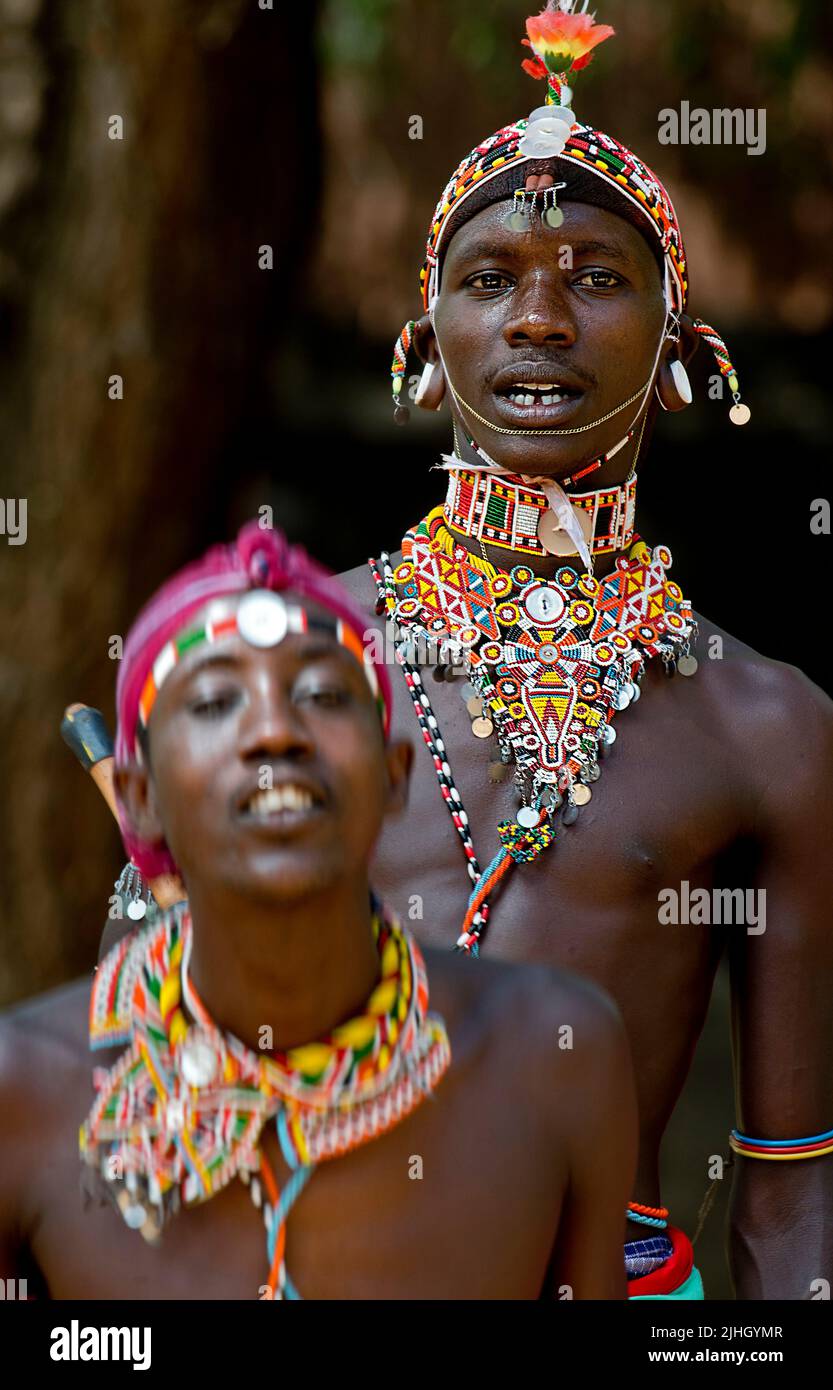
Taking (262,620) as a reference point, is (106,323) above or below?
above

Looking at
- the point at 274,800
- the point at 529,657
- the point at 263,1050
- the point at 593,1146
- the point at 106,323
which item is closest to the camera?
the point at 274,800

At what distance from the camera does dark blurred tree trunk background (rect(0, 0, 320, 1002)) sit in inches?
197

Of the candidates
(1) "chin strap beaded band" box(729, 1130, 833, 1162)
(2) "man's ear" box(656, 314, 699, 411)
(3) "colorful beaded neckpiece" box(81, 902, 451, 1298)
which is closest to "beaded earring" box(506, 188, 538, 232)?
(2) "man's ear" box(656, 314, 699, 411)

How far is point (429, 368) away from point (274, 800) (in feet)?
4.06

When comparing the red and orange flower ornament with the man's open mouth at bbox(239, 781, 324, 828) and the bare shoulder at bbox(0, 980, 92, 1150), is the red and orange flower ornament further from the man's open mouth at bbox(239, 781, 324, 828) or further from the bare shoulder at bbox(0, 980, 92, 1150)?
the bare shoulder at bbox(0, 980, 92, 1150)

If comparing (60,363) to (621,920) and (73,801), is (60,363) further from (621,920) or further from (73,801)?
(621,920)

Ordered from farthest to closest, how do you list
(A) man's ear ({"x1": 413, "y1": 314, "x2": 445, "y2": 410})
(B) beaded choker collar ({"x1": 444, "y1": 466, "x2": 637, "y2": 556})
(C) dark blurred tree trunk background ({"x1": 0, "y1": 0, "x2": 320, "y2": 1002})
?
(C) dark blurred tree trunk background ({"x1": 0, "y1": 0, "x2": 320, "y2": 1002}) < (A) man's ear ({"x1": 413, "y1": 314, "x2": 445, "y2": 410}) < (B) beaded choker collar ({"x1": 444, "y1": 466, "x2": 637, "y2": 556})

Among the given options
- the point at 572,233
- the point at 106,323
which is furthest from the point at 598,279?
the point at 106,323

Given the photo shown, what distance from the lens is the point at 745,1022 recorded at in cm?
295

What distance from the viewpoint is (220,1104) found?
1.98 m

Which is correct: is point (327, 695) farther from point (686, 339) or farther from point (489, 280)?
point (686, 339)

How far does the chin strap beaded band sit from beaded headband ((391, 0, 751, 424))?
1.04 metres
